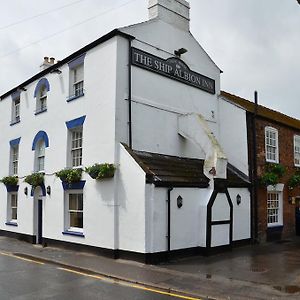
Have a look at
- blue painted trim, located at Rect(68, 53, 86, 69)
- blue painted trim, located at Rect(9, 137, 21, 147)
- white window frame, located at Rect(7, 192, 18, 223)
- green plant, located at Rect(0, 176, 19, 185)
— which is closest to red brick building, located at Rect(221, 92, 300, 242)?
blue painted trim, located at Rect(68, 53, 86, 69)

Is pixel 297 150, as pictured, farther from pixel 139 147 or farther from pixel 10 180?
pixel 10 180

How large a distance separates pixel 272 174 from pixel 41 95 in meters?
11.4

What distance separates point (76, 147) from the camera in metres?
16.1

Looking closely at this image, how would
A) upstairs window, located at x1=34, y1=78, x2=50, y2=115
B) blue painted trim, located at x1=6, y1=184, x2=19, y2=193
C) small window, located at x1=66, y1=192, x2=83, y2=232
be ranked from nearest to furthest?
1. small window, located at x1=66, y1=192, x2=83, y2=232
2. upstairs window, located at x1=34, y1=78, x2=50, y2=115
3. blue painted trim, located at x1=6, y1=184, x2=19, y2=193

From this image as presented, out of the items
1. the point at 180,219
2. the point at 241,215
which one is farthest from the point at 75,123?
the point at 241,215

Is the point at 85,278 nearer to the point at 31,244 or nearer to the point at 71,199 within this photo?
the point at 71,199

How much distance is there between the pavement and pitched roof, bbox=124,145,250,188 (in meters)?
2.55

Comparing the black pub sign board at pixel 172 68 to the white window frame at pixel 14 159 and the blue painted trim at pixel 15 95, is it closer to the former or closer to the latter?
the blue painted trim at pixel 15 95

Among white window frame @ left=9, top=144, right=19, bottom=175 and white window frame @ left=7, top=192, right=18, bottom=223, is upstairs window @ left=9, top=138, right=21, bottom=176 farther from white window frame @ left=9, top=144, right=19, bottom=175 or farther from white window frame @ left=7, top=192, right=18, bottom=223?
white window frame @ left=7, top=192, right=18, bottom=223

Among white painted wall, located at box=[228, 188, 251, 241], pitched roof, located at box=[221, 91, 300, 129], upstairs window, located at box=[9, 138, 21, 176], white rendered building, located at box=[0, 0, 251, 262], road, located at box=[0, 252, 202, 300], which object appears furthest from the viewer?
upstairs window, located at box=[9, 138, 21, 176]

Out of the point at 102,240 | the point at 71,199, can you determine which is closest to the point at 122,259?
the point at 102,240

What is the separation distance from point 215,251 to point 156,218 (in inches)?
118

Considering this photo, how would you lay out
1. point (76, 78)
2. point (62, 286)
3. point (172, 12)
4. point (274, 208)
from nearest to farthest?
point (62, 286) → point (76, 78) → point (172, 12) → point (274, 208)

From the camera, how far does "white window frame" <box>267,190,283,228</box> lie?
60.3ft
